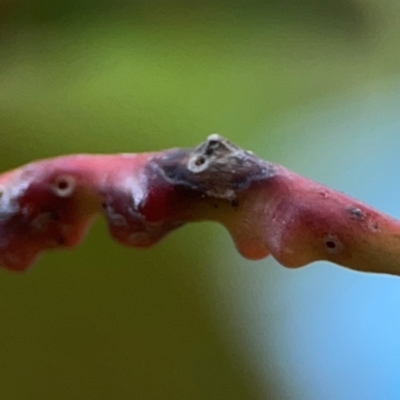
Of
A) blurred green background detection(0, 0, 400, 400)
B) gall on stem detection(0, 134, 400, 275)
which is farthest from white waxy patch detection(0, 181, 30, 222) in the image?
blurred green background detection(0, 0, 400, 400)

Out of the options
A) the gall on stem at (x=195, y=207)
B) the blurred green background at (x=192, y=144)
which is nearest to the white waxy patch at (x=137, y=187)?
the gall on stem at (x=195, y=207)

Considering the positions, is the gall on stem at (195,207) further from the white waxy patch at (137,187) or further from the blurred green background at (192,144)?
the blurred green background at (192,144)

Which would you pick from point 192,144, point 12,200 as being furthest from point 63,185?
point 192,144

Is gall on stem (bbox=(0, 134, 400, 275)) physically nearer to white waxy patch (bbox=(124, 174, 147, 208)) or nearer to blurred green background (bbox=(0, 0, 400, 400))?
white waxy patch (bbox=(124, 174, 147, 208))

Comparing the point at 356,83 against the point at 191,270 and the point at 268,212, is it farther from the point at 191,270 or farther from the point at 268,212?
the point at 268,212

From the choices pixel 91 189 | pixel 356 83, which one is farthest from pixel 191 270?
pixel 91 189

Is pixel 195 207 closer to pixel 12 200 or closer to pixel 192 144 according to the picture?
pixel 12 200
